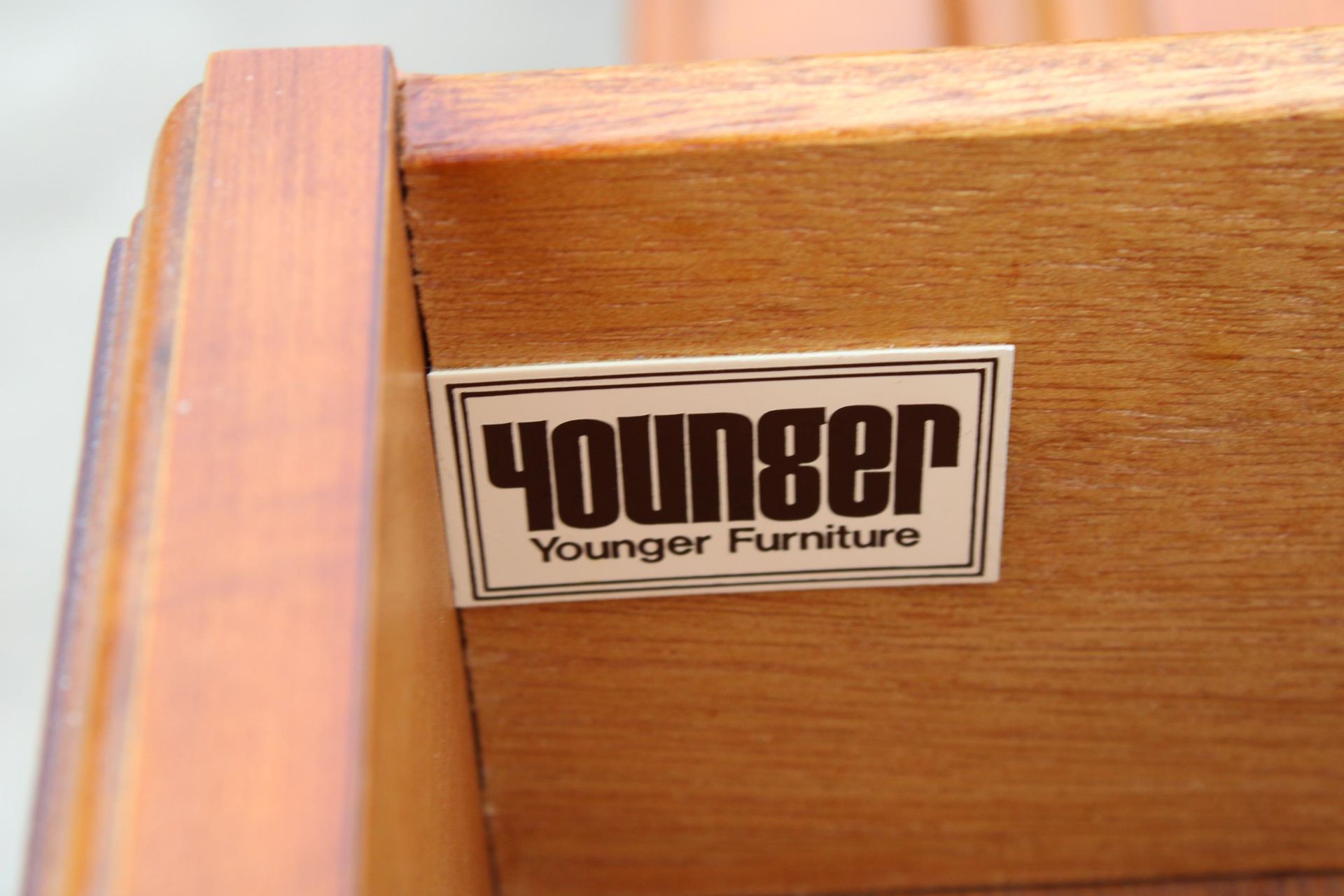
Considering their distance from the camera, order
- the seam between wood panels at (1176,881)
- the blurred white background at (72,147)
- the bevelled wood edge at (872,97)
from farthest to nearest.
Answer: the blurred white background at (72,147)
the seam between wood panels at (1176,881)
the bevelled wood edge at (872,97)

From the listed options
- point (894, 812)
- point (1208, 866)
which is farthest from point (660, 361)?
point (1208, 866)

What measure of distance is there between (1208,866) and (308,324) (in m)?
→ 0.51

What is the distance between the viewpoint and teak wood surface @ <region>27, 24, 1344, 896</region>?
0.97 feet

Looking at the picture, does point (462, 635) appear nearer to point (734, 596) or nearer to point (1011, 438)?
point (734, 596)

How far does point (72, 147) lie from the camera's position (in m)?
1.63

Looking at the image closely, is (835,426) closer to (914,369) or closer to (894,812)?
(914,369)

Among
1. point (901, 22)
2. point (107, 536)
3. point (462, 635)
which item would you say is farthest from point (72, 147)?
point (107, 536)

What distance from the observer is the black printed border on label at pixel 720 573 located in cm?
43

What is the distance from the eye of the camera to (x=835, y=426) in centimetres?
44

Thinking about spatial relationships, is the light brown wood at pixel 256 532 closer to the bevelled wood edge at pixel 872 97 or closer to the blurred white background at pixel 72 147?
the bevelled wood edge at pixel 872 97

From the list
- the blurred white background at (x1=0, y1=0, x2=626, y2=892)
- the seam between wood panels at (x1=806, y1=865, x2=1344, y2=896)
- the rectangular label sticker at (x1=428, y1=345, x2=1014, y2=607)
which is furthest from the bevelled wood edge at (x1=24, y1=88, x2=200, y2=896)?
the blurred white background at (x1=0, y1=0, x2=626, y2=892)

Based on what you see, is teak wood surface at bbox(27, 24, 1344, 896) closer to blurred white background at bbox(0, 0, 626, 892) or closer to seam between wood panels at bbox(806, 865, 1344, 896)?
seam between wood panels at bbox(806, 865, 1344, 896)

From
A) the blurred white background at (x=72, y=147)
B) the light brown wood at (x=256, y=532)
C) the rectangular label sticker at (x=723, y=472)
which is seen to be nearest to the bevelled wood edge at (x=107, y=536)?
the light brown wood at (x=256, y=532)

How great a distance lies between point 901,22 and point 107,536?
0.58 m
